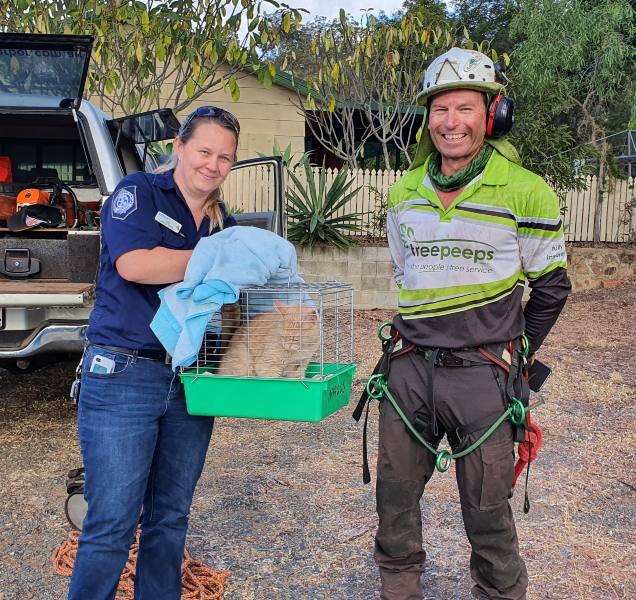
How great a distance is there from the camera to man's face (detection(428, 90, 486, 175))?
8.57 ft

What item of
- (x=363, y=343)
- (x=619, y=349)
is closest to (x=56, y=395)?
(x=363, y=343)

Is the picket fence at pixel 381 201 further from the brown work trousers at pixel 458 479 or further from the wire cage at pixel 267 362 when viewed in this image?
the wire cage at pixel 267 362

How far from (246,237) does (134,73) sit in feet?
30.0

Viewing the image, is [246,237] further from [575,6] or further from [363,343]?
[575,6]

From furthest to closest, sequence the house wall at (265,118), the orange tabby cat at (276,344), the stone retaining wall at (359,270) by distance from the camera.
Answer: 1. the house wall at (265,118)
2. the stone retaining wall at (359,270)
3. the orange tabby cat at (276,344)

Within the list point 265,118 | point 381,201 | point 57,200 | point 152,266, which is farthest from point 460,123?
point 265,118

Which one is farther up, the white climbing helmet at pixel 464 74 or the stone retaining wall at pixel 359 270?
the white climbing helmet at pixel 464 74

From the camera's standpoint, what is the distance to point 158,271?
2312mm

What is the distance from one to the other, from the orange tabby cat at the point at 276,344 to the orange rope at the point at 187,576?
1.21 m

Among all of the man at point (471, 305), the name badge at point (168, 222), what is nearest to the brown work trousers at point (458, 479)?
the man at point (471, 305)

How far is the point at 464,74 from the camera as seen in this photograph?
2.58 meters

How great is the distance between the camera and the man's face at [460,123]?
8.57ft

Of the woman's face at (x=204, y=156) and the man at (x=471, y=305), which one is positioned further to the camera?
the man at (x=471, y=305)

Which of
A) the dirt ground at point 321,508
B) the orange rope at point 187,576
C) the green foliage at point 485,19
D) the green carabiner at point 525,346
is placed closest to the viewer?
the green carabiner at point 525,346
